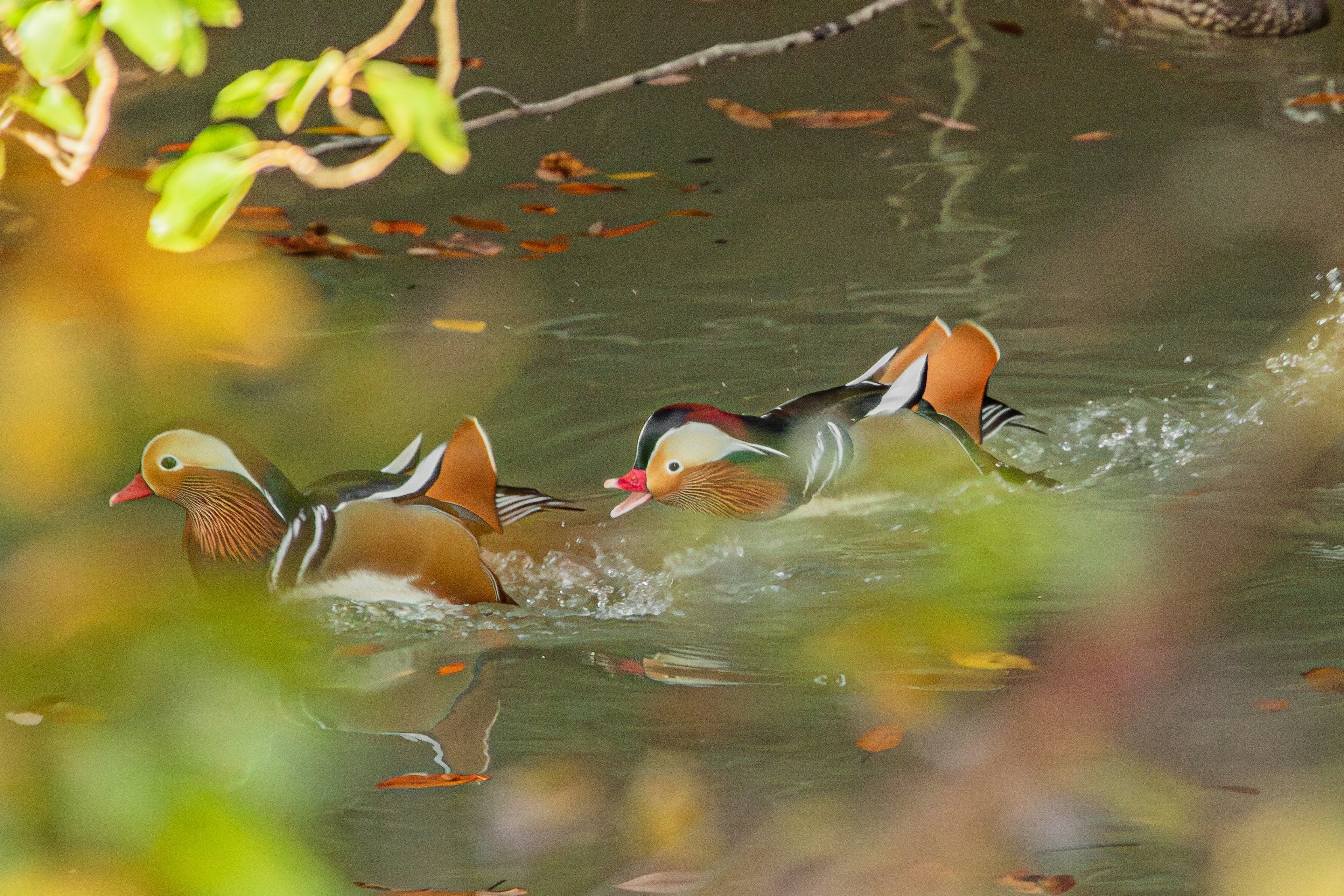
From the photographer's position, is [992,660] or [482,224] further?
[482,224]

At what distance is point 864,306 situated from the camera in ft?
7.89

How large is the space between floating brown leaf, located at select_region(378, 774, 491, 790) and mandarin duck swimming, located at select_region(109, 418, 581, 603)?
0.30 meters

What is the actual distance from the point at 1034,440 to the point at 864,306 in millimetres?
498

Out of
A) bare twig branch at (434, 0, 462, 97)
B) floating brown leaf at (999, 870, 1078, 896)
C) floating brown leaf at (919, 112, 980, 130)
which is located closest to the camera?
bare twig branch at (434, 0, 462, 97)

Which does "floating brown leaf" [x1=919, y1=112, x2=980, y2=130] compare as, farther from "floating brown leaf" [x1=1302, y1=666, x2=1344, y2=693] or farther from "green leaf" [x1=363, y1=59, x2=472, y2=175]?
"green leaf" [x1=363, y1=59, x2=472, y2=175]

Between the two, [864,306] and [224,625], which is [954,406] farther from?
[224,625]

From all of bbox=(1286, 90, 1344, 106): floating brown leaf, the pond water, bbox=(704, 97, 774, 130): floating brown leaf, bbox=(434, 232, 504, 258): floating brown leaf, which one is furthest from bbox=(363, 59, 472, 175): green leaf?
bbox=(1286, 90, 1344, 106): floating brown leaf

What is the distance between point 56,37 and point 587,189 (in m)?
2.13

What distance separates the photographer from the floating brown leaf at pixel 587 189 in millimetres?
2758

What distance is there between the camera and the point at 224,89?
0.70 meters

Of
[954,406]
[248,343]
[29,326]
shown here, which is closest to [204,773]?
[954,406]

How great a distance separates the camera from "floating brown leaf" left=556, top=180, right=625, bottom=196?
2.76 meters

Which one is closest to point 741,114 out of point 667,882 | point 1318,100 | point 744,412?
point 744,412

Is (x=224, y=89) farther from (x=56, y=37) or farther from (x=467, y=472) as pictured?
(x=467, y=472)
